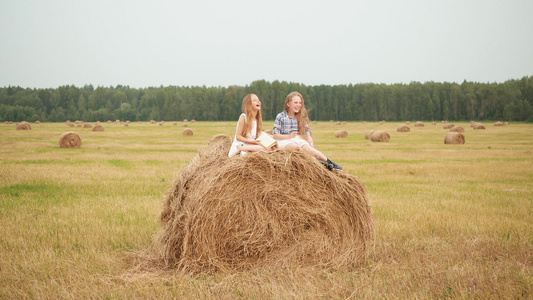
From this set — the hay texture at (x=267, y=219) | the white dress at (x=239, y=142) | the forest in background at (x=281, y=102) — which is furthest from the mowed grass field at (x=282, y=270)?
the forest in background at (x=281, y=102)

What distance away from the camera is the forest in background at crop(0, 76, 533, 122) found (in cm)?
10931

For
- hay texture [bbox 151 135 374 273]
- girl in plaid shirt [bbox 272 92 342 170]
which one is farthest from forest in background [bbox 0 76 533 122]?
hay texture [bbox 151 135 374 273]

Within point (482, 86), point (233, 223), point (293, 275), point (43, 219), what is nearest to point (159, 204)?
point (43, 219)

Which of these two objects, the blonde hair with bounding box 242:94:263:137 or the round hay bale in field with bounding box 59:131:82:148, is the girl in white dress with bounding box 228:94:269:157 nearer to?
the blonde hair with bounding box 242:94:263:137

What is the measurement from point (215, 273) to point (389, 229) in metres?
3.46

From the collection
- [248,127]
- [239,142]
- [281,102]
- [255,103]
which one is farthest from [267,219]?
[281,102]

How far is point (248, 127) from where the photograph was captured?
6688 millimetres

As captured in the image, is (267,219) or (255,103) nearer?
(267,219)

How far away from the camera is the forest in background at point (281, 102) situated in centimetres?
10931

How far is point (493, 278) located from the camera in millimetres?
5035

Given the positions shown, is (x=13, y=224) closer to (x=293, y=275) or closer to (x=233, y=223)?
(x=233, y=223)

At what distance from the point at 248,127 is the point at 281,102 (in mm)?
112652

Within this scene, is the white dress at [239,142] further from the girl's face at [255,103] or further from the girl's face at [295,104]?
the girl's face at [295,104]

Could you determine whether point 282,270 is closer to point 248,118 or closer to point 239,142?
point 239,142
